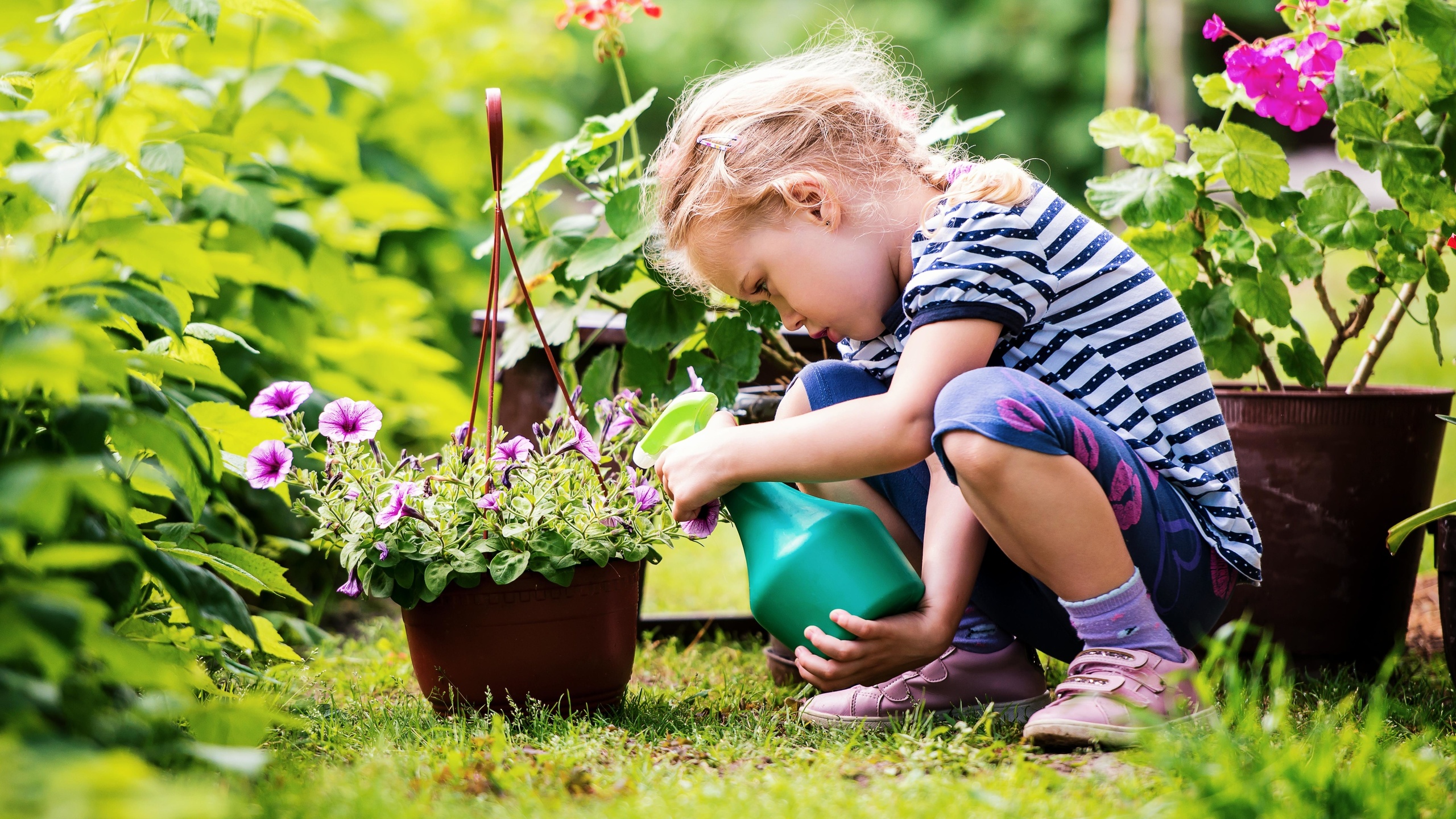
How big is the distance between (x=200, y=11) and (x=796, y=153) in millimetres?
757

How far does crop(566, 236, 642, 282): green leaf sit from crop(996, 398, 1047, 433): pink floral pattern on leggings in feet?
2.50

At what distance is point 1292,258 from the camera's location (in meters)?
1.87

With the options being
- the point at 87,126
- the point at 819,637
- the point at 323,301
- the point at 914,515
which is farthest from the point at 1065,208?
the point at 323,301

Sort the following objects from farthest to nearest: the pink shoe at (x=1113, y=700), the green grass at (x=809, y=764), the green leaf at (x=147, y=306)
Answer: the pink shoe at (x=1113, y=700)
the green leaf at (x=147, y=306)
the green grass at (x=809, y=764)

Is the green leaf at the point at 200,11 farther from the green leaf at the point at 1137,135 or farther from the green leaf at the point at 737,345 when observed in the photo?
the green leaf at the point at 1137,135

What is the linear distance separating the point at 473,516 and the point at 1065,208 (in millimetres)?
852

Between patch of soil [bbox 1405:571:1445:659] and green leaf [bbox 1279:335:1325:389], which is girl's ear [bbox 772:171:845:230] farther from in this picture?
patch of soil [bbox 1405:571:1445:659]

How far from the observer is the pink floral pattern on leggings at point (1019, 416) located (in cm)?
129

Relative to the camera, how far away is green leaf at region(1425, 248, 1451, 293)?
71.0 inches

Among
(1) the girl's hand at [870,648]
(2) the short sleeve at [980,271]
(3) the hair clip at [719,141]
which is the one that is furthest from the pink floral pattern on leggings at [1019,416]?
(3) the hair clip at [719,141]

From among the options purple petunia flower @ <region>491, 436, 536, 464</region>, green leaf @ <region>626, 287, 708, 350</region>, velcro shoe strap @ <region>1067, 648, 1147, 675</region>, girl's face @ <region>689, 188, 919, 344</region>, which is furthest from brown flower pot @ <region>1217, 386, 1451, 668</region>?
purple petunia flower @ <region>491, 436, 536, 464</region>

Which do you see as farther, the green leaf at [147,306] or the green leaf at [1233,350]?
the green leaf at [1233,350]

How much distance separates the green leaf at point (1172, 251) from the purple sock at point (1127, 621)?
0.70 m

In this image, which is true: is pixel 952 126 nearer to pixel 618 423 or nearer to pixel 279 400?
pixel 618 423
